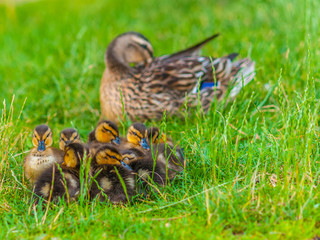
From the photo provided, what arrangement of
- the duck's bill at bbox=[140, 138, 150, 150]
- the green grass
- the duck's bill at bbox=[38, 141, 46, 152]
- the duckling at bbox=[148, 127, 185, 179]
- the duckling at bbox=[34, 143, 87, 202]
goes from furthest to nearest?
the duck's bill at bbox=[140, 138, 150, 150] → the duck's bill at bbox=[38, 141, 46, 152] → the duckling at bbox=[148, 127, 185, 179] → the duckling at bbox=[34, 143, 87, 202] → the green grass

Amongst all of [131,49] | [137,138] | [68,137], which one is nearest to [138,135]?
[137,138]

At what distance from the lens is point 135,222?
9.63 ft

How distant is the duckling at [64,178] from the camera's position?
10.7ft

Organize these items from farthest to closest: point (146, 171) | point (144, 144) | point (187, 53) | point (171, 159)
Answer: point (187, 53) → point (144, 144) → point (171, 159) → point (146, 171)

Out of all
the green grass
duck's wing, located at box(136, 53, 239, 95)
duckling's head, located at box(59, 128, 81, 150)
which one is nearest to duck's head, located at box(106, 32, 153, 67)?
duck's wing, located at box(136, 53, 239, 95)

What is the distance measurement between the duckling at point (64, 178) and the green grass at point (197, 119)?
0.10m

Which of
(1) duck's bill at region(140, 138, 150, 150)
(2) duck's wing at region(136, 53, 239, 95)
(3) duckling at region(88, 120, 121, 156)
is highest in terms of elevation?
(2) duck's wing at region(136, 53, 239, 95)

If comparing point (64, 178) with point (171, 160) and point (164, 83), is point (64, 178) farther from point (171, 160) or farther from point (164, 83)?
point (164, 83)

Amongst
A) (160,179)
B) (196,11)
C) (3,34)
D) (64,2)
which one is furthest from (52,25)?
(160,179)

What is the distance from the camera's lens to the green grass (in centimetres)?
291

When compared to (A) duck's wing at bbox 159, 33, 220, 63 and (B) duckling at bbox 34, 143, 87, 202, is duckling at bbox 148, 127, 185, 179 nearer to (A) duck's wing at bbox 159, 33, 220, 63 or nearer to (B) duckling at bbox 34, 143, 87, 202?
(B) duckling at bbox 34, 143, 87, 202

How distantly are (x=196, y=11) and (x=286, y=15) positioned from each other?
9.01ft

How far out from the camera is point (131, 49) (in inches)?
227

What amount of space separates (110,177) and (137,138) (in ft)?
2.19
